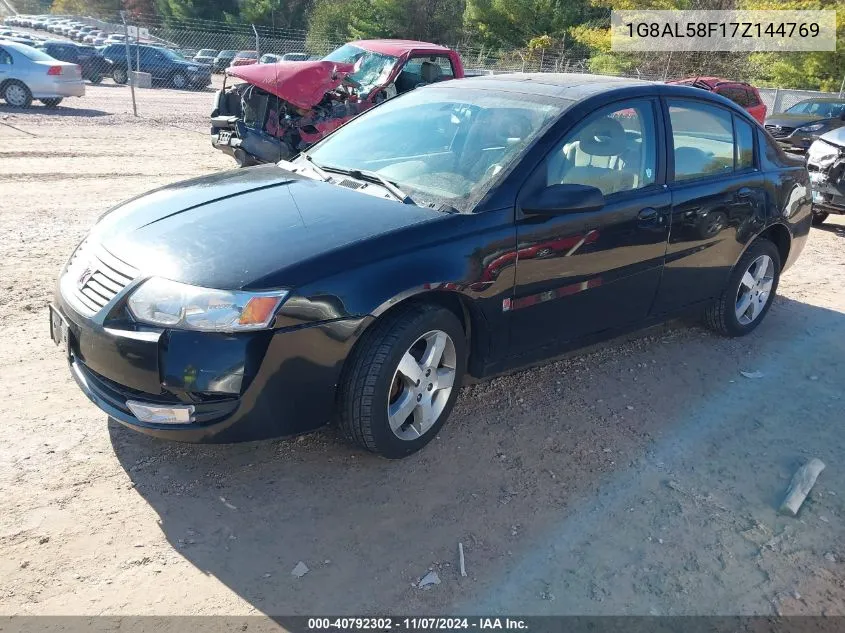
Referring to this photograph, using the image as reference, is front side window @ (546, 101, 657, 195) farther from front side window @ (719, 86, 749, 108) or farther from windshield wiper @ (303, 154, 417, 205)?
front side window @ (719, 86, 749, 108)

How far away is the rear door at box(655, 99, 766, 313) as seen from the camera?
→ 4.25m

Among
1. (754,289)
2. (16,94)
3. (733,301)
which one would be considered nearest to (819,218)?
(754,289)

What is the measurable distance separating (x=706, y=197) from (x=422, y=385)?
2.30m

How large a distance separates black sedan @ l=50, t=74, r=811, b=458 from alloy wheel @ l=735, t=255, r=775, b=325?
0.28m

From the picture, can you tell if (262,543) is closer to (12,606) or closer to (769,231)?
(12,606)

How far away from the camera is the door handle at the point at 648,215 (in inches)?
157

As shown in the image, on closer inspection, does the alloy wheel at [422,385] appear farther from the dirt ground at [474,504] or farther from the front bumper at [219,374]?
the front bumper at [219,374]

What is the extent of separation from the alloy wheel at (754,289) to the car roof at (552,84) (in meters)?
1.67

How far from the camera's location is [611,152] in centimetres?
394

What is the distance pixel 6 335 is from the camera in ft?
14.2

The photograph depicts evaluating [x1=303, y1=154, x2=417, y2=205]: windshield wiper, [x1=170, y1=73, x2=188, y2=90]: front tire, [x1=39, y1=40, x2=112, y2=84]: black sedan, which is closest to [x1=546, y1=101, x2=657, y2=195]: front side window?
[x1=303, y1=154, x2=417, y2=205]: windshield wiper

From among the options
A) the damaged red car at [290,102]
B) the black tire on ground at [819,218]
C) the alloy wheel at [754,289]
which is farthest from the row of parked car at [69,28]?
the alloy wheel at [754,289]

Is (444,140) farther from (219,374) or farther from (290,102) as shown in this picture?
(290,102)

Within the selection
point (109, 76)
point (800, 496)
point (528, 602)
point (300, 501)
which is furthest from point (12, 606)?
point (109, 76)
